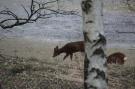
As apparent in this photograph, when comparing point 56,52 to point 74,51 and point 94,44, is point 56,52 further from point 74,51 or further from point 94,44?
point 94,44

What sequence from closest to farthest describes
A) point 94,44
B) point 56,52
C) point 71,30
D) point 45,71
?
point 94,44 < point 45,71 < point 56,52 < point 71,30

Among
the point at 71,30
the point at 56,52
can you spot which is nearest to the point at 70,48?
the point at 56,52

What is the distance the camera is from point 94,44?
4.34 m

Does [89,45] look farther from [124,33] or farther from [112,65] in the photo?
[124,33]

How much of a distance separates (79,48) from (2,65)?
1.51 metres

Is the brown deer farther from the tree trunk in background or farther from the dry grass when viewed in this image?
the tree trunk in background

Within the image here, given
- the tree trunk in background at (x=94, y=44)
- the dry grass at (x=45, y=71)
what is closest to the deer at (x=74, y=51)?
the dry grass at (x=45, y=71)

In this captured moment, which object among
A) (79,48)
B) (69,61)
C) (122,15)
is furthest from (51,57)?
(122,15)

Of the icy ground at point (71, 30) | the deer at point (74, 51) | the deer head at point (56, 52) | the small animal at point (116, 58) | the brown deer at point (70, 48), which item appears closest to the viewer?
the brown deer at point (70, 48)

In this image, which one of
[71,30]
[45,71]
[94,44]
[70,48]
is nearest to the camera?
[94,44]

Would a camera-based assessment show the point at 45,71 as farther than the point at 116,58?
No

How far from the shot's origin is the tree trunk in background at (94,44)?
4.27 m

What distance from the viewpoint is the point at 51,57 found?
316 inches

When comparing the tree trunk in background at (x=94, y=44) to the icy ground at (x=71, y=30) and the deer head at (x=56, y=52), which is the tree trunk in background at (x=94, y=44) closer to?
the deer head at (x=56, y=52)
